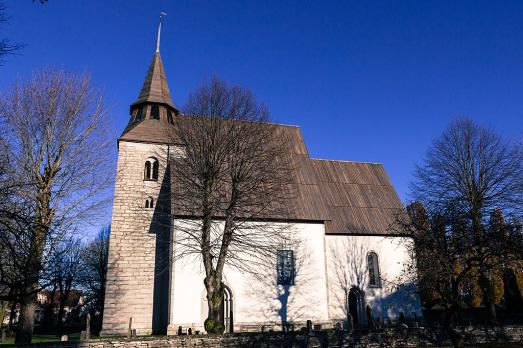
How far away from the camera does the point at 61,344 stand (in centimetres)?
1254

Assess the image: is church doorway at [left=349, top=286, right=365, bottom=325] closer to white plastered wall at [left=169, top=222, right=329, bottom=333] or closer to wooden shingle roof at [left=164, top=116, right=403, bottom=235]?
white plastered wall at [left=169, top=222, right=329, bottom=333]

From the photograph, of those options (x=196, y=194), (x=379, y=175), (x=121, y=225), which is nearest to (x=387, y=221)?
(x=379, y=175)

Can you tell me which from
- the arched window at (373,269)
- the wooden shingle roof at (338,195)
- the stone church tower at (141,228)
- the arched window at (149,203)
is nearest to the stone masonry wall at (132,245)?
the stone church tower at (141,228)

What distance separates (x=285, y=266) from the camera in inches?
917

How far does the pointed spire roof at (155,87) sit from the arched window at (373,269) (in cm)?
1706

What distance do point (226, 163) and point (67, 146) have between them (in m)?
7.37

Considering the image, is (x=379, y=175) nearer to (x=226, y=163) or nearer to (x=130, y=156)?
(x=226, y=163)

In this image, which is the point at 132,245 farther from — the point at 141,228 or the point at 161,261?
the point at 161,261

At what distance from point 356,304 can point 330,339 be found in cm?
993

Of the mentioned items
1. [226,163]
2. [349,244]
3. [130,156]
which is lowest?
[349,244]

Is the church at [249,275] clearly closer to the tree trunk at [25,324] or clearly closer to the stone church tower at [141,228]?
the stone church tower at [141,228]

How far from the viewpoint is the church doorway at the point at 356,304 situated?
80.8ft

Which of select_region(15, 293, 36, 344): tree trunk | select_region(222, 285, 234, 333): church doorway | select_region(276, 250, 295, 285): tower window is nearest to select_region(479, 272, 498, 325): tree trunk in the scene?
select_region(276, 250, 295, 285): tower window

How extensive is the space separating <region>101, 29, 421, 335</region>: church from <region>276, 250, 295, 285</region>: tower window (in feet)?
0.20
